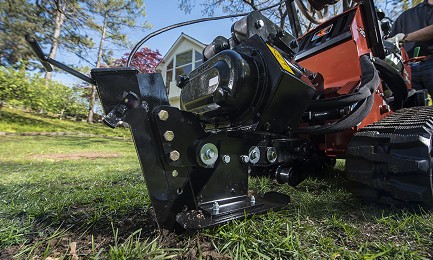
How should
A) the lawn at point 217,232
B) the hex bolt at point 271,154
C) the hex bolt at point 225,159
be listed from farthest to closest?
the hex bolt at point 271,154
the hex bolt at point 225,159
the lawn at point 217,232

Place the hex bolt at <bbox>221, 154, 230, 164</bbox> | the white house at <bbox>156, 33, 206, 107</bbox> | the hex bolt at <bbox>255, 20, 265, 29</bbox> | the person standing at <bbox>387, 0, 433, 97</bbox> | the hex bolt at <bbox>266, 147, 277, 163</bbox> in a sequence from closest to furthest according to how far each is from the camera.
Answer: the hex bolt at <bbox>221, 154, 230, 164</bbox> < the hex bolt at <bbox>266, 147, 277, 163</bbox> < the hex bolt at <bbox>255, 20, 265, 29</bbox> < the person standing at <bbox>387, 0, 433, 97</bbox> < the white house at <bbox>156, 33, 206, 107</bbox>

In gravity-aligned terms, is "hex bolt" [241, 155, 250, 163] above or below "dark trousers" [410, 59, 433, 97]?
below

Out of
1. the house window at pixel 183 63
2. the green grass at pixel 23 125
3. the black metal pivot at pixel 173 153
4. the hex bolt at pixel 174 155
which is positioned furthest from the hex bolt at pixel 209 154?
the house window at pixel 183 63

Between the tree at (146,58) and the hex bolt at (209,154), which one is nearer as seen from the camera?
the hex bolt at (209,154)

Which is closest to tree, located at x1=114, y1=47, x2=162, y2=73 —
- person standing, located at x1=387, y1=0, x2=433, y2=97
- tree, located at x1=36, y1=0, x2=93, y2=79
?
tree, located at x1=36, y1=0, x2=93, y2=79

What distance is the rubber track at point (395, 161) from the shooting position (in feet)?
4.82

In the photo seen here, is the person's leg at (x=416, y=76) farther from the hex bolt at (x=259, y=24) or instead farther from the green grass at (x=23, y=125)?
the green grass at (x=23, y=125)

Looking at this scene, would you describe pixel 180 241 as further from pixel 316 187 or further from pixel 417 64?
pixel 417 64

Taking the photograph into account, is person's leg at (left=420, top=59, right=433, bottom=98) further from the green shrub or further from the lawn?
the green shrub

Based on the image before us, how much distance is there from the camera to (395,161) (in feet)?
4.95

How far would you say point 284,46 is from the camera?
181 cm

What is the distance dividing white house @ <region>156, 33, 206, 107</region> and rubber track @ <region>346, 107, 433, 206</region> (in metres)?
16.6

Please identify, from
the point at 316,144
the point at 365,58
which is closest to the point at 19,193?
the point at 316,144

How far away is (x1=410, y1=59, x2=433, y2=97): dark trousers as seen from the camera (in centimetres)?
339
